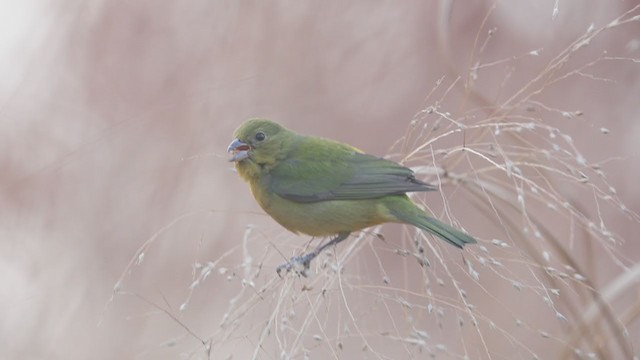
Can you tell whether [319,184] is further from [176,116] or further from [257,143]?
[176,116]

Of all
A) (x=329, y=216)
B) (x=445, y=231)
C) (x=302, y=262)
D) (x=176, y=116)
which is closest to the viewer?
(x=445, y=231)

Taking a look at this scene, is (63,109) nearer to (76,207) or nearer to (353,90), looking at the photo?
(76,207)

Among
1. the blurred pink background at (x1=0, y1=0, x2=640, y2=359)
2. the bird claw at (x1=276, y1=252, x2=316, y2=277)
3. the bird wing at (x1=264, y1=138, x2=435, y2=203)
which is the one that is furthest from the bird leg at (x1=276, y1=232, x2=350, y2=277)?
the blurred pink background at (x1=0, y1=0, x2=640, y2=359)

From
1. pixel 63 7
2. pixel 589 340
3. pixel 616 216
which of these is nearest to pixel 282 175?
pixel 589 340

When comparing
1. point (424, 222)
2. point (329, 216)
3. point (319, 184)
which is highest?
point (319, 184)

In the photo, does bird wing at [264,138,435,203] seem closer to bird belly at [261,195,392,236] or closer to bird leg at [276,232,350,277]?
bird belly at [261,195,392,236]

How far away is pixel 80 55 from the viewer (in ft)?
15.0

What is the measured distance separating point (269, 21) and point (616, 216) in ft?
8.01

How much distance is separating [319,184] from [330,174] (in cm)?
7

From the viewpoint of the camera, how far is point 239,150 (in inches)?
126

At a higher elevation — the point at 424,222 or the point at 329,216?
the point at 329,216

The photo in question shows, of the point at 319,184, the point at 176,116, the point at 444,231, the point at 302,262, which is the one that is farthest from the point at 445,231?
the point at 176,116

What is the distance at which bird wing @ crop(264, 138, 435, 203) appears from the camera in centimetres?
292

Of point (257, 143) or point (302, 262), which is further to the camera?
point (257, 143)
